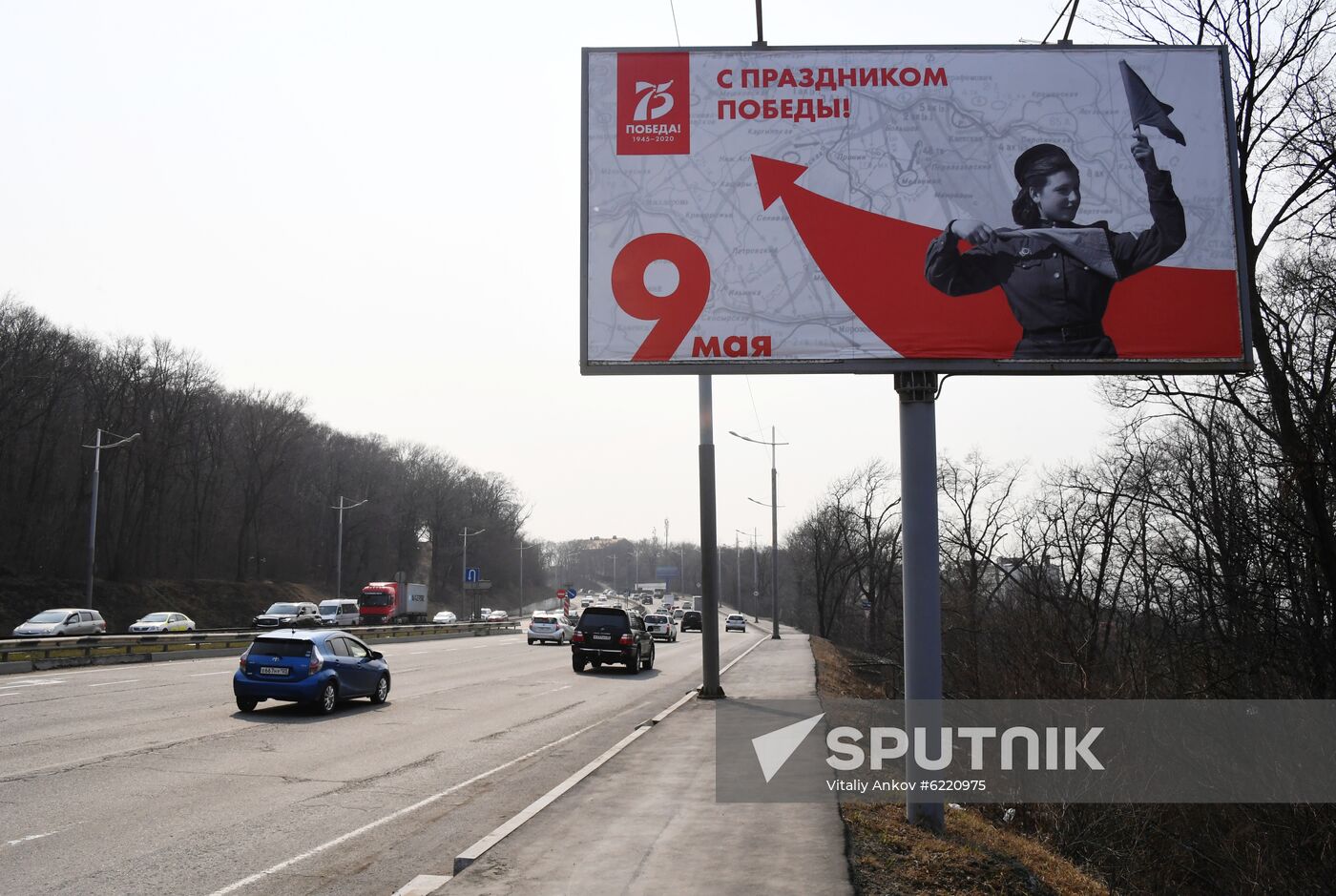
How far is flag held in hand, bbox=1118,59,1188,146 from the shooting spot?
9492 mm

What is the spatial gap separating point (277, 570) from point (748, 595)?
92466mm

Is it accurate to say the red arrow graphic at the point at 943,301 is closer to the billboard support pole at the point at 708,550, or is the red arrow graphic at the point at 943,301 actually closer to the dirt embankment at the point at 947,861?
the dirt embankment at the point at 947,861

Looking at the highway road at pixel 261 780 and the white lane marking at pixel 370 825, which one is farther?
the highway road at pixel 261 780

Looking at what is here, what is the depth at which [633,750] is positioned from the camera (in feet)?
41.4

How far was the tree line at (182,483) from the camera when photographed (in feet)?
195

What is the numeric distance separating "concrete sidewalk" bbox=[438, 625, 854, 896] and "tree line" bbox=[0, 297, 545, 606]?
199 feet

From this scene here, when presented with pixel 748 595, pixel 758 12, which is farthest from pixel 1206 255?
pixel 748 595

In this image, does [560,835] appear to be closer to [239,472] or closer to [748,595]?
[239,472]

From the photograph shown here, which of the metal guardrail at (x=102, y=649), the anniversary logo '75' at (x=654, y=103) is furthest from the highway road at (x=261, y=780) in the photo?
the anniversary logo '75' at (x=654, y=103)

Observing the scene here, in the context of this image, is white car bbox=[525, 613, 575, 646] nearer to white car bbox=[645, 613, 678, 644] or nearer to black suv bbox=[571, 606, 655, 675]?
white car bbox=[645, 613, 678, 644]

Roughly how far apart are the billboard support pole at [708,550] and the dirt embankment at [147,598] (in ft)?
133

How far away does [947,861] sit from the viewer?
24.3ft

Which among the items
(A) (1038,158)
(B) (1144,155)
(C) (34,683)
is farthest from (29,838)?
(C) (34,683)

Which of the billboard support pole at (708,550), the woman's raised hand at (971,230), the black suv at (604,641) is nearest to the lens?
the woman's raised hand at (971,230)
